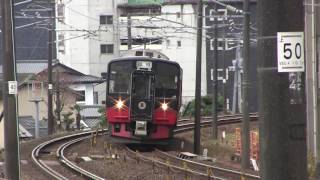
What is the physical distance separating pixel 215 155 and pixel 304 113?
2024cm

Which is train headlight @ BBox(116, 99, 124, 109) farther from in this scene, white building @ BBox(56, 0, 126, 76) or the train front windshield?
white building @ BBox(56, 0, 126, 76)

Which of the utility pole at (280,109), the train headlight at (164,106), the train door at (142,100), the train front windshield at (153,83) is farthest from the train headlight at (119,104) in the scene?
the utility pole at (280,109)

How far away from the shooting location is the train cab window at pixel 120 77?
2175cm

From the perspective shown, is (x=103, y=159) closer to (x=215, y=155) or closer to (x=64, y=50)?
(x=215, y=155)

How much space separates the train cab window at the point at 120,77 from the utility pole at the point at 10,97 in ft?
28.9

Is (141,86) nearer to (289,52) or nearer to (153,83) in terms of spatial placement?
(153,83)

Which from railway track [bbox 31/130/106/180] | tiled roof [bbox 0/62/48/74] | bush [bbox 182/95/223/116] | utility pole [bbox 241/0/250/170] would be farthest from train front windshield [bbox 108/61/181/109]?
tiled roof [bbox 0/62/48/74]

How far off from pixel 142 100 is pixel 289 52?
17.8 metres

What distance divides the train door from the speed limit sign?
58.0 ft

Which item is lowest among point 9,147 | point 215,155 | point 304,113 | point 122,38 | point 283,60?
point 215,155

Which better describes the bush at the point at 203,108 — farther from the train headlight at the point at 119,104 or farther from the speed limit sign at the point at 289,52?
the speed limit sign at the point at 289,52

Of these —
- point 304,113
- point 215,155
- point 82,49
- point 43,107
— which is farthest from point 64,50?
point 304,113

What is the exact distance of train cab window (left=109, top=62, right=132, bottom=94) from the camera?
21.8 metres

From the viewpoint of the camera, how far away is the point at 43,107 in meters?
52.3
